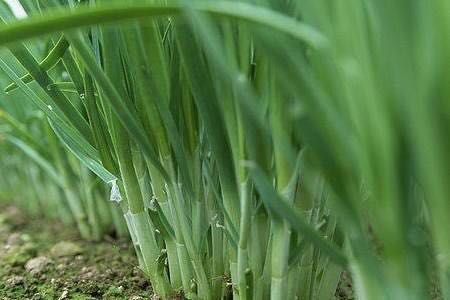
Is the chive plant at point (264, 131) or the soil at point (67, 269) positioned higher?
the chive plant at point (264, 131)

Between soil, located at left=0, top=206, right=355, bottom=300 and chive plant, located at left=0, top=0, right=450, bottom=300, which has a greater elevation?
chive plant, located at left=0, top=0, right=450, bottom=300

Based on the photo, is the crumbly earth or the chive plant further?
the crumbly earth

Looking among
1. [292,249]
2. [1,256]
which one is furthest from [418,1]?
[1,256]

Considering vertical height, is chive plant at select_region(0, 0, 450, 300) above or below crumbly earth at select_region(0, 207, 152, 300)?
above

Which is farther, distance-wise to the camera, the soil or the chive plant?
the soil

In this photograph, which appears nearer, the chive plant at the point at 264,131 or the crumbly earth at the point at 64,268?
the chive plant at the point at 264,131

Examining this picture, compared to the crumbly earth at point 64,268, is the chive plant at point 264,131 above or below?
above
